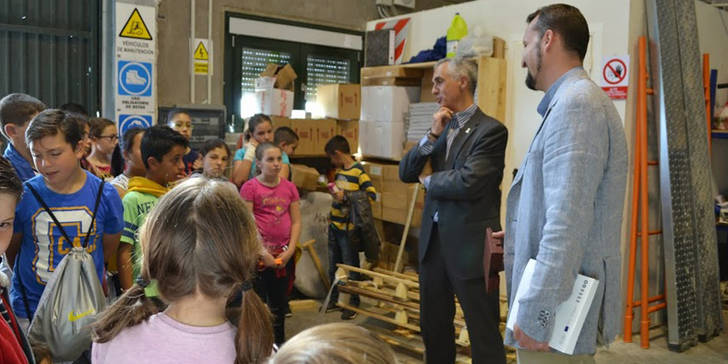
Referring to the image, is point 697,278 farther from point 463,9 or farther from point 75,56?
point 75,56

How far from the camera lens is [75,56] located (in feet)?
16.8

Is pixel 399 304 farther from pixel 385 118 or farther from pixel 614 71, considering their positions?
pixel 614 71

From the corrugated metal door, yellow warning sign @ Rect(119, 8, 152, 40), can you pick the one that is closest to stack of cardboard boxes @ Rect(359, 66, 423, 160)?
yellow warning sign @ Rect(119, 8, 152, 40)

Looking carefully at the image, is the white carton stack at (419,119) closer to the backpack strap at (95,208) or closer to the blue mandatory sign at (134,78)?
the blue mandatory sign at (134,78)

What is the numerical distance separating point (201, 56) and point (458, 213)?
3368mm

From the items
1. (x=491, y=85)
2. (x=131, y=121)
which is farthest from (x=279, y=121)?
(x=491, y=85)

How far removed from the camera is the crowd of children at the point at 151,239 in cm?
128

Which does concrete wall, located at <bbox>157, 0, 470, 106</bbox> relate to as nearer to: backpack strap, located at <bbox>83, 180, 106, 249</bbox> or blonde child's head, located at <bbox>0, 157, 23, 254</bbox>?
backpack strap, located at <bbox>83, 180, 106, 249</bbox>

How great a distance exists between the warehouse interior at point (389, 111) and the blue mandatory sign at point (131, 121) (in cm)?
1

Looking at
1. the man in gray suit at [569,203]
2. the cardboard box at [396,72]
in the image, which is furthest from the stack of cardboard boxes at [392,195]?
the man in gray suit at [569,203]

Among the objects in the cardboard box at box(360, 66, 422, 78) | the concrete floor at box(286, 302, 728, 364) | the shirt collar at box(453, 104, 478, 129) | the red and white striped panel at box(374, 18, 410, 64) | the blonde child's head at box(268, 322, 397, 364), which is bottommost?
the concrete floor at box(286, 302, 728, 364)

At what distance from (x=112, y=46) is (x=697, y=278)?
456cm

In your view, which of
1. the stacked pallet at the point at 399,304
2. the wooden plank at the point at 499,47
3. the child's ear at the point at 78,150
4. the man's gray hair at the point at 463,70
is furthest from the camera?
the wooden plank at the point at 499,47

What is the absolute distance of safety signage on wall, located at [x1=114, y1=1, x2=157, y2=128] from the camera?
4660mm
